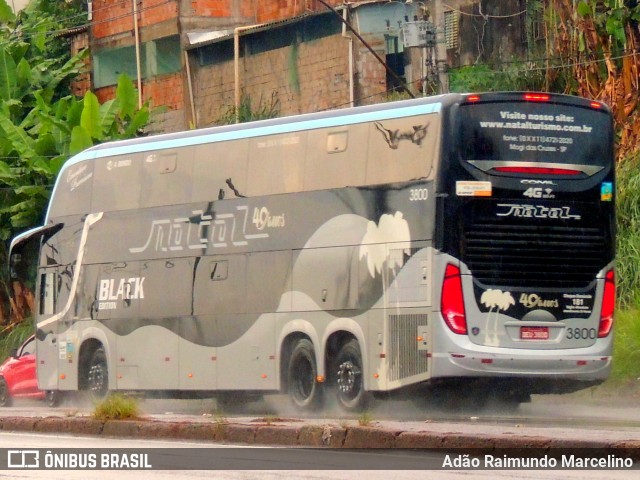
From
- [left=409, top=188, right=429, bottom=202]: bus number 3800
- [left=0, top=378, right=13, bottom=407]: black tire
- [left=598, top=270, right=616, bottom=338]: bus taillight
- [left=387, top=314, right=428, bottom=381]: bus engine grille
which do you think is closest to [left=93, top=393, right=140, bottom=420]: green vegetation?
[left=387, top=314, right=428, bottom=381]: bus engine grille

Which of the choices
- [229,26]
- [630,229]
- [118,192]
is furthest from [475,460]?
[229,26]

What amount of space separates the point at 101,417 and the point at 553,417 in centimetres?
556

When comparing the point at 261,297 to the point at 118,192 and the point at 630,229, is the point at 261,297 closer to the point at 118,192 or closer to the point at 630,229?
the point at 118,192

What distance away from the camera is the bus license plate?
1630 centimetres

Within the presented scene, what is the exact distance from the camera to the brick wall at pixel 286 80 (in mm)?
33031

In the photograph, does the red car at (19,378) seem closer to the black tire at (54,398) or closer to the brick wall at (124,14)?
the black tire at (54,398)

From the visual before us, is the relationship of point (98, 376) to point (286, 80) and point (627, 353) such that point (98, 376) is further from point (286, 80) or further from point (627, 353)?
point (286, 80)

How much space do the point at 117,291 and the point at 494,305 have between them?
7.16 m

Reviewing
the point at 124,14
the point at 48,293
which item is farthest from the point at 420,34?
the point at 124,14

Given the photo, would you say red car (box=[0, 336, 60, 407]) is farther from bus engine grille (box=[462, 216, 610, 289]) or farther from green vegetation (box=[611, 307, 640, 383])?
bus engine grille (box=[462, 216, 610, 289])

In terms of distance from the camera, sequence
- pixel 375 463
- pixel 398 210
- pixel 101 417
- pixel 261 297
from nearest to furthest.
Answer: pixel 375 463
pixel 101 417
pixel 398 210
pixel 261 297

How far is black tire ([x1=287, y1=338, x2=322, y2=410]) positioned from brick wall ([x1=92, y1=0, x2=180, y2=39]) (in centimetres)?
2257

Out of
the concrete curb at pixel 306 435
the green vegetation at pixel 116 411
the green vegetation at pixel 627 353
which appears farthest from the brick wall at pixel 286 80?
the concrete curb at pixel 306 435

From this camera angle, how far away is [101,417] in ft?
50.9
